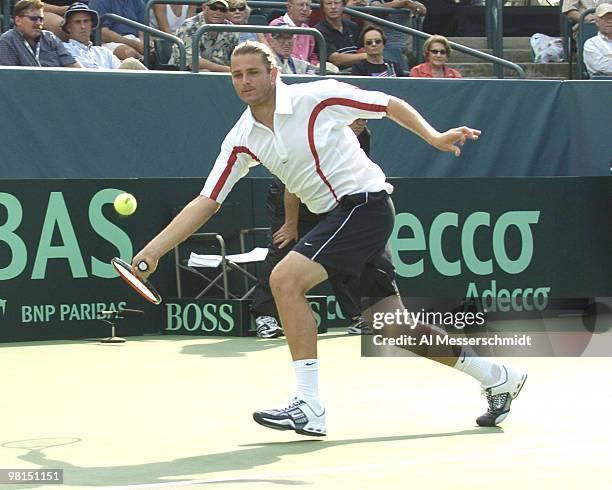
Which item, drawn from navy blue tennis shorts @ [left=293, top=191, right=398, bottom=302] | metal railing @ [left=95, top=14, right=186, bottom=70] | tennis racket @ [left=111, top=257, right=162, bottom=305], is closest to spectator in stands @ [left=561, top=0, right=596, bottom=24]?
metal railing @ [left=95, top=14, right=186, bottom=70]

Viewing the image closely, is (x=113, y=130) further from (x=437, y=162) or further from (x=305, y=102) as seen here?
(x=305, y=102)

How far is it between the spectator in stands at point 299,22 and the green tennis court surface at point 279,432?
14.5ft

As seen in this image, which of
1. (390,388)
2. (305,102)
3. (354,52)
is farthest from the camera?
(354,52)

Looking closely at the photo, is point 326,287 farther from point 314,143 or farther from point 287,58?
point 314,143

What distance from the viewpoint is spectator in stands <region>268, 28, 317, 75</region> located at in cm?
1290

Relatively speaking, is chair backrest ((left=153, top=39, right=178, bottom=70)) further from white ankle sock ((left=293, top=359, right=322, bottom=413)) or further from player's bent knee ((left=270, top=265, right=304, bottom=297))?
white ankle sock ((left=293, top=359, right=322, bottom=413))

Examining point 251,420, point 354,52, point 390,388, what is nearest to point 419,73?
point 354,52

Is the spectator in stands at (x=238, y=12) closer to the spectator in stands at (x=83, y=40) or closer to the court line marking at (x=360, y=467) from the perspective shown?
the spectator in stands at (x=83, y=40)

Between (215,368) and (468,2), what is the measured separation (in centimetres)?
976

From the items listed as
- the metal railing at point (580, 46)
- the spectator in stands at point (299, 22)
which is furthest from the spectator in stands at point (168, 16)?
the metal railing at point (580, 46)

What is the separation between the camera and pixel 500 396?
675cm

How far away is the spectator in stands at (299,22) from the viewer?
44.5 feet

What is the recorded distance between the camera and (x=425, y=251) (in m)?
12.0

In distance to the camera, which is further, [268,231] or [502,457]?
[268,231]
